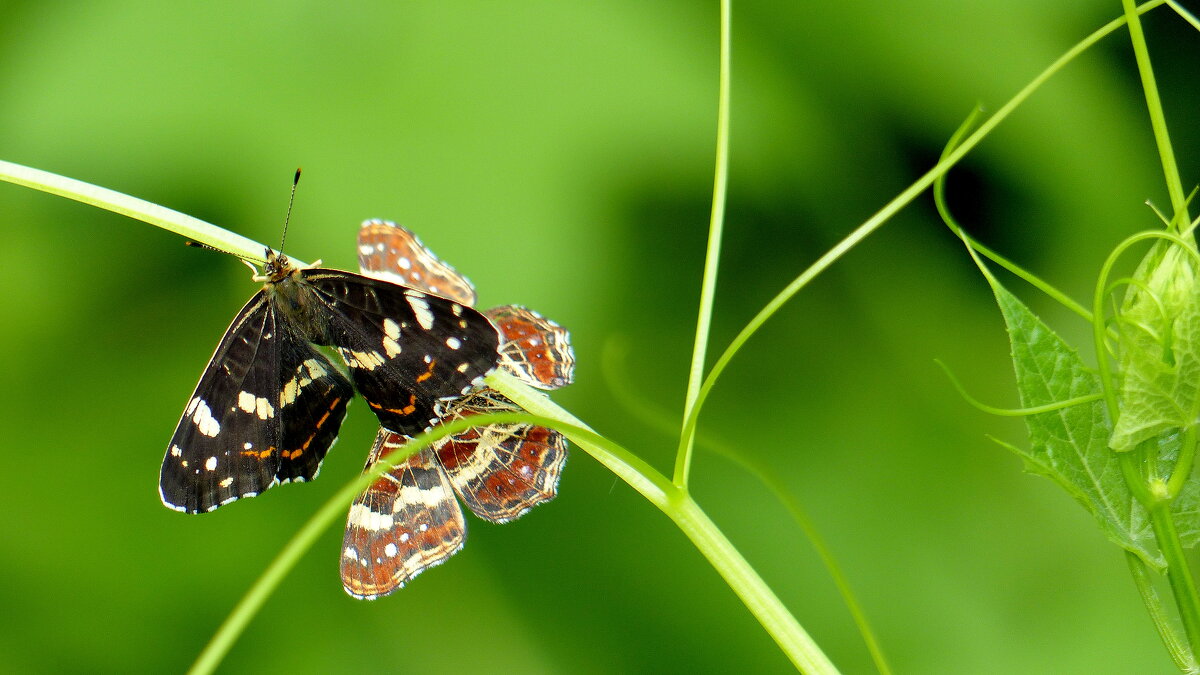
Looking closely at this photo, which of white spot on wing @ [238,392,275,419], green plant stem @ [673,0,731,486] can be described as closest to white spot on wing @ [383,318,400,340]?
white spot on wing @ [238,392,275,419]

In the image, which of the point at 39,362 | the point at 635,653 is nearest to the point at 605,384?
the point at 635,653

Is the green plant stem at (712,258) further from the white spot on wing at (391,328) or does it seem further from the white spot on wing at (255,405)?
the white spot on wing at (255,405)

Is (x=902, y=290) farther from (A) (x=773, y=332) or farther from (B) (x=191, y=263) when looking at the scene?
(B) (x=191, y=263)

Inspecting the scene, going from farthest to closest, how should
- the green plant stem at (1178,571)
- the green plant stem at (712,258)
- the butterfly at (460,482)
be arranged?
the butterfly at (460,482), the green plant stem at (712,258), the green plant stem at (1178,571)

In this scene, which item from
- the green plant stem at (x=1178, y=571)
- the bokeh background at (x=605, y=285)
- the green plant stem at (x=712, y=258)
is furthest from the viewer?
the bokeh background at (x=605, y=285)

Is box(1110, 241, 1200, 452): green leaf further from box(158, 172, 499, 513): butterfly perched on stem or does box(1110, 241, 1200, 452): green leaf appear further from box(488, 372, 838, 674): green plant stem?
box(158, 172, 499, 513): butterfly perched on stem

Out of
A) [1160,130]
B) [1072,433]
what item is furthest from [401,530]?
[1160,130]

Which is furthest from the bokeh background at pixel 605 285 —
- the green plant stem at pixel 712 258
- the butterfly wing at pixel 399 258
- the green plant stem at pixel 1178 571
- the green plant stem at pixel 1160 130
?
the green plant stem at pixel 1178 571
